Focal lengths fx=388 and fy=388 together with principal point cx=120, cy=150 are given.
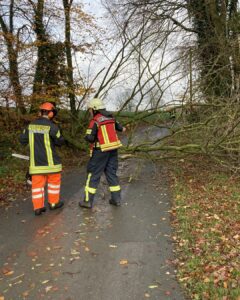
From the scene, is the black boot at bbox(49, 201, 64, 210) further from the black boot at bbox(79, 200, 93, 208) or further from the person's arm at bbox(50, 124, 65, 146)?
the person's arm at bbox(50, 124, 65, 146)

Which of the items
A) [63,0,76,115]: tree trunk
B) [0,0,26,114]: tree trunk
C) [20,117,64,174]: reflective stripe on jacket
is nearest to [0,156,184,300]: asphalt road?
[20,117,64,174]: reflective stripe on jacket

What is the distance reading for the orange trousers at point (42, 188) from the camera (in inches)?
264

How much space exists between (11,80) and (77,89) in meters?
2.37

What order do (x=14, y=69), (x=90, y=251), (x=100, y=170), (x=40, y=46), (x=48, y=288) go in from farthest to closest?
(x=40, y=46)
(x=14, y=69)
(x=100, y=170)
(x=90, y=251)
(x=48, y=288)

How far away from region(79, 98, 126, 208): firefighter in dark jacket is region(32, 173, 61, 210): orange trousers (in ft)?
1.70

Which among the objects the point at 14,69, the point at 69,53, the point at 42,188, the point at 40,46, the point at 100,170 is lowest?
the point at 42,188

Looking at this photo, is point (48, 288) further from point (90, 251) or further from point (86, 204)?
point (86, 204)

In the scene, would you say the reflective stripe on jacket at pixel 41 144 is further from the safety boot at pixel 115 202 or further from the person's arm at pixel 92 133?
the safety boot at pixel 115 202

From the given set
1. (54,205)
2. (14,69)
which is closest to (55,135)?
(54,205)

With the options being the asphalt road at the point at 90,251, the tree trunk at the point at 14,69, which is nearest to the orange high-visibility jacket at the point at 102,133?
the asphalt road at the point at 90,251

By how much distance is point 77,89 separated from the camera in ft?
43.9

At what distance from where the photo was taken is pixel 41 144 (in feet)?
22.4

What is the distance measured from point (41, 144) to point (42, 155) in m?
0.19

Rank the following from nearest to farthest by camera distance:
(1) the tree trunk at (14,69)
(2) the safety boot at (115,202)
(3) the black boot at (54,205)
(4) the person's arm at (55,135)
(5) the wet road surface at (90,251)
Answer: (5) the wet road surface at (90,251), (4) the person's arm at (55,135), (3) the black boot at (54,205), (2) the safety boot at (115,202), (1) the tree trunk at (14,69)
